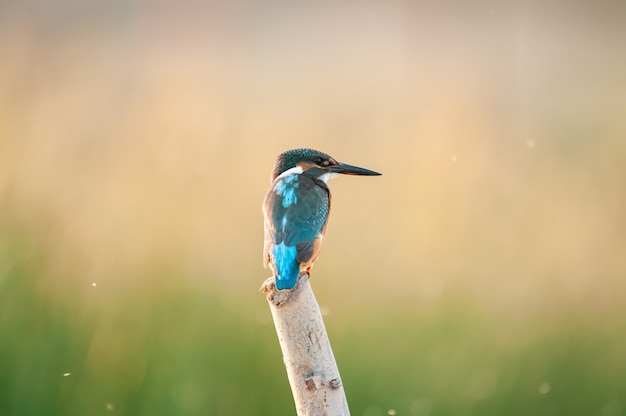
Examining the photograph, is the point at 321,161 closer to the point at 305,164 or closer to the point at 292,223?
the point at 305,164

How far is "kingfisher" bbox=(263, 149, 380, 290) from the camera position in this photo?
4.60ft

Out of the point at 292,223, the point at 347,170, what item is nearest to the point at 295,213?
the point at 292,223

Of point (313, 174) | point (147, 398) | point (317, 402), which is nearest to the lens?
point (317, 402)

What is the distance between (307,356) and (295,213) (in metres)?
0.30

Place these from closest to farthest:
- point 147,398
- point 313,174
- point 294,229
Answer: point 294,229, point 313,174, point 147,398

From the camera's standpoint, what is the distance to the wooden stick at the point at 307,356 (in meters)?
1.34

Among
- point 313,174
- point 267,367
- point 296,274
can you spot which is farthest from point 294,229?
point 267,367

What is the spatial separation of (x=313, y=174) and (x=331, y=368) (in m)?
0.48

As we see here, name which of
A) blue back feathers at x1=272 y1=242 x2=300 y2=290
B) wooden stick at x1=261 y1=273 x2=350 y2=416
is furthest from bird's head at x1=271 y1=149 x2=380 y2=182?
wooden stick at x1=261 y1=273 x2=350 y2=416

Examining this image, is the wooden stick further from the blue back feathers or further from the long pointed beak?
the long pointed beak

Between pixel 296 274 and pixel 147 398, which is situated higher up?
pixel 296 274

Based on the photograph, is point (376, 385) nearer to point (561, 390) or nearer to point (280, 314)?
point (561, 390)

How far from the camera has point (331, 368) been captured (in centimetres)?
135

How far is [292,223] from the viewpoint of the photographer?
1.46m
